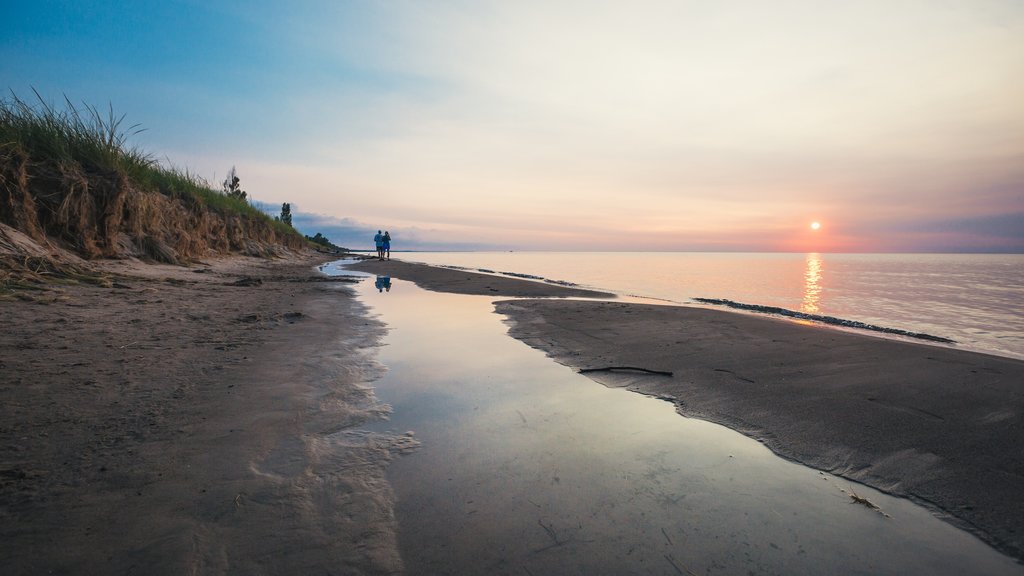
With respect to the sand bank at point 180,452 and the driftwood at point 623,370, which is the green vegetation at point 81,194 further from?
the driftwood at point 623,370

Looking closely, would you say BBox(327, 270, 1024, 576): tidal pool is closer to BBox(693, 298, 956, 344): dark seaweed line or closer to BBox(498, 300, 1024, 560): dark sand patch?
BBox(498, 300, 1024, 560): dark sand patch

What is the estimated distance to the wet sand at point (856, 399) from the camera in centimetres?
264

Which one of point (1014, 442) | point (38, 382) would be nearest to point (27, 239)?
point (38, 382)

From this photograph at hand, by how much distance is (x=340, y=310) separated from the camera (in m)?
9.53

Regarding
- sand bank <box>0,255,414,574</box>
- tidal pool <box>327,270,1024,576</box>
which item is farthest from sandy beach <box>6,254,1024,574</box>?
tidal pool <box>327,270,1024,576</box>

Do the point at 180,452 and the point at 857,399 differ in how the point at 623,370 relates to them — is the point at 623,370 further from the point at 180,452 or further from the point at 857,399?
the point at 180,452

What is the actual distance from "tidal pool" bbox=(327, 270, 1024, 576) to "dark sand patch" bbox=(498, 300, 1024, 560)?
28cm

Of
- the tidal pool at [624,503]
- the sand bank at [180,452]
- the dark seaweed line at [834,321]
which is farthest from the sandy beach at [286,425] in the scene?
the dark seaweed line at [834,321]

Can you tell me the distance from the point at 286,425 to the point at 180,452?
71 cm

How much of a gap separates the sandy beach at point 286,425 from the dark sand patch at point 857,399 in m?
0.02

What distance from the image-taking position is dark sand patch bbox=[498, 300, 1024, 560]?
264cm

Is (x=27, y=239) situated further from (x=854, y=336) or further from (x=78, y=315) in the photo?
(x=854, y=336)

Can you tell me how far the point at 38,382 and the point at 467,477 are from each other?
3684mm

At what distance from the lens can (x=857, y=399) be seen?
13.5 feet
